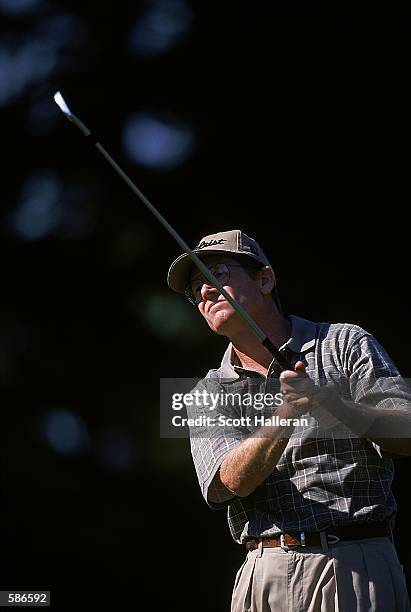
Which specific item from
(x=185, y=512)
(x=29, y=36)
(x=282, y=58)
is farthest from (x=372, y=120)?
(x=185, y=512)

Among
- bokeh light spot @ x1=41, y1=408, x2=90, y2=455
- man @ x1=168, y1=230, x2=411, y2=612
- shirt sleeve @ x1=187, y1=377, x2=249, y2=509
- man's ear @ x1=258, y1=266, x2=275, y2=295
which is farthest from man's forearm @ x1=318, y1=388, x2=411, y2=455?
bokeh light spot @ x1=41, y1=408, x2=90, y2=455

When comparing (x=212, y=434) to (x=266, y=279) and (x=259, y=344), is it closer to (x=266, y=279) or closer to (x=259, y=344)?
(x=259, y=344)

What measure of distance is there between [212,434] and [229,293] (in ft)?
0.83

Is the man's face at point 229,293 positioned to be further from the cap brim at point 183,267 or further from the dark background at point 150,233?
the dark background at point 150,233

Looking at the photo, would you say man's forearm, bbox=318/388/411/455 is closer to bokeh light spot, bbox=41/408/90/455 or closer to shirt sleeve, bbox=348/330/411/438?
shirt sleeve, bbox=348/330/411/438

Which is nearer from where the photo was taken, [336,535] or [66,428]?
[336,535]

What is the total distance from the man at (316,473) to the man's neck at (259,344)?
31mm

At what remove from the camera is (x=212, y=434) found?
5.41 feet

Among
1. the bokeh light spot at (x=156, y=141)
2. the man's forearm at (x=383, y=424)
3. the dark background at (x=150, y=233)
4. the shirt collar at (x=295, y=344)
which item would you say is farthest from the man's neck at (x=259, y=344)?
the bokeh light spot at (x=156, y=141)

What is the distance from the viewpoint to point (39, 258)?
268 centimetres

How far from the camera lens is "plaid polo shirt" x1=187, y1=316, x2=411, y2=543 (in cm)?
147

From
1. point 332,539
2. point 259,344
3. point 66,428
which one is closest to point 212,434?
point 259,344

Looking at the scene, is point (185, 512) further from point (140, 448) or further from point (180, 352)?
point (180, 352)

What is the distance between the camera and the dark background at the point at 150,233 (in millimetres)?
2539
